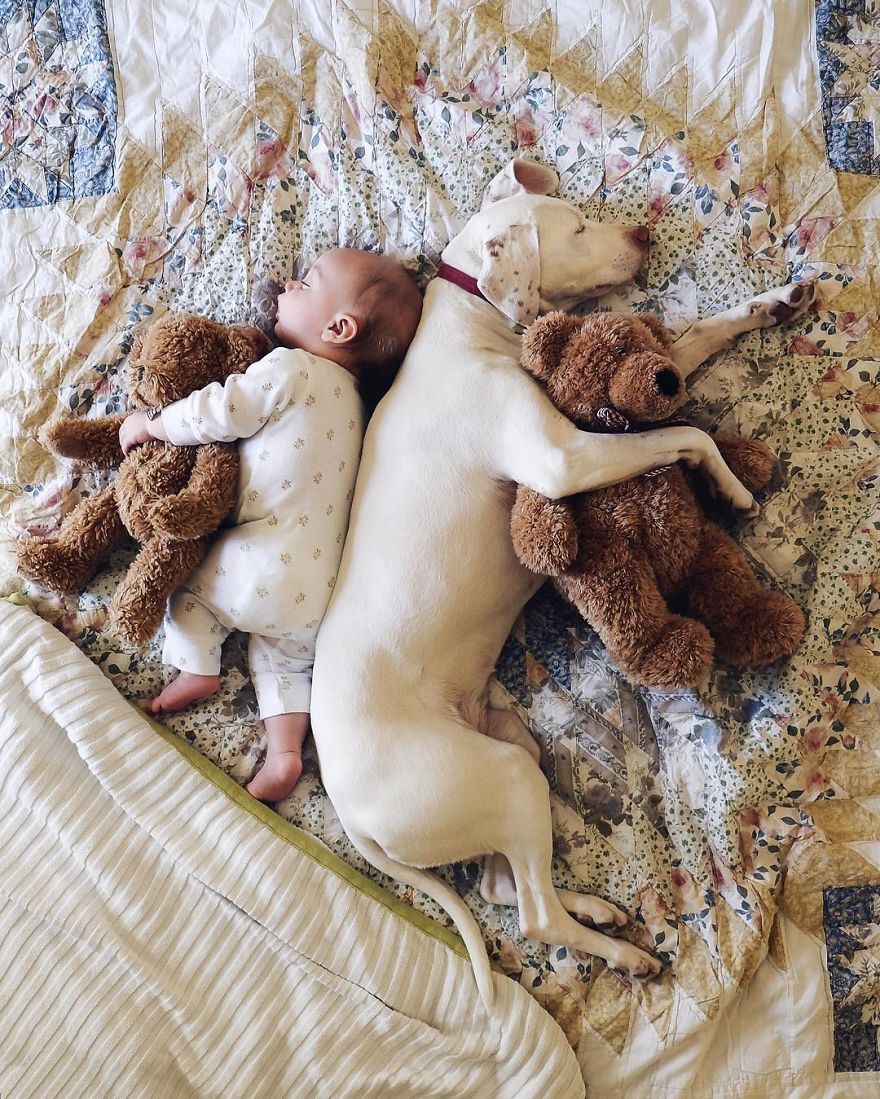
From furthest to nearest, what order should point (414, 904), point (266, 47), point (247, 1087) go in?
point (266, 47)
point (414, 904)
point (247, 1087)

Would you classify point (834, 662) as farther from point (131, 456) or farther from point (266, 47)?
point (266, 47)

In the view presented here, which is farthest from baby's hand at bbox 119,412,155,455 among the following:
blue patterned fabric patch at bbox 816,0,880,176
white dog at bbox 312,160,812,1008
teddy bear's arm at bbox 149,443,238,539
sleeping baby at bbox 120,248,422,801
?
blue patterned fabric patch at bbox 816,0,880,176

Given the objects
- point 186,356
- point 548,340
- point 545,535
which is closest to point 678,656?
point 545,535

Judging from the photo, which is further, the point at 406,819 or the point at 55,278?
the point at 55,278

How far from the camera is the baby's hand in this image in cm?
141

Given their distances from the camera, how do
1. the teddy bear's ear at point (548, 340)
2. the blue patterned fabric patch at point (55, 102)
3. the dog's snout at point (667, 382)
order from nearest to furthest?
the dog's snout at point (667, 382) → the teddy bear's ear at point (548, 340) → the blue patterned fabric patch at point (55, 102)

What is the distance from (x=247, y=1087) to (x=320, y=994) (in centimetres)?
14

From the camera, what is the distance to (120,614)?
4.47 ft

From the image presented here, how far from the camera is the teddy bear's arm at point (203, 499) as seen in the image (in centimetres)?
131

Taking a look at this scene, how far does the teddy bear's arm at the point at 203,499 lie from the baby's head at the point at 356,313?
235mm

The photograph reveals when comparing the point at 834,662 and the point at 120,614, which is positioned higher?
the point at 120,614

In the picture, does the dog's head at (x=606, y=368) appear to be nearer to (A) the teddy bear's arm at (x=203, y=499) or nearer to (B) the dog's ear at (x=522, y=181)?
(B) the dog's ear at (x=522, y=181)

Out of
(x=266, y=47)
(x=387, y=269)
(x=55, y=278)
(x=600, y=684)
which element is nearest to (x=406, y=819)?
(x=600, y=684)

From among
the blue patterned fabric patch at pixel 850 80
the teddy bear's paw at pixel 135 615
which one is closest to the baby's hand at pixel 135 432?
the teddy bear's paw at pixel 135 615
